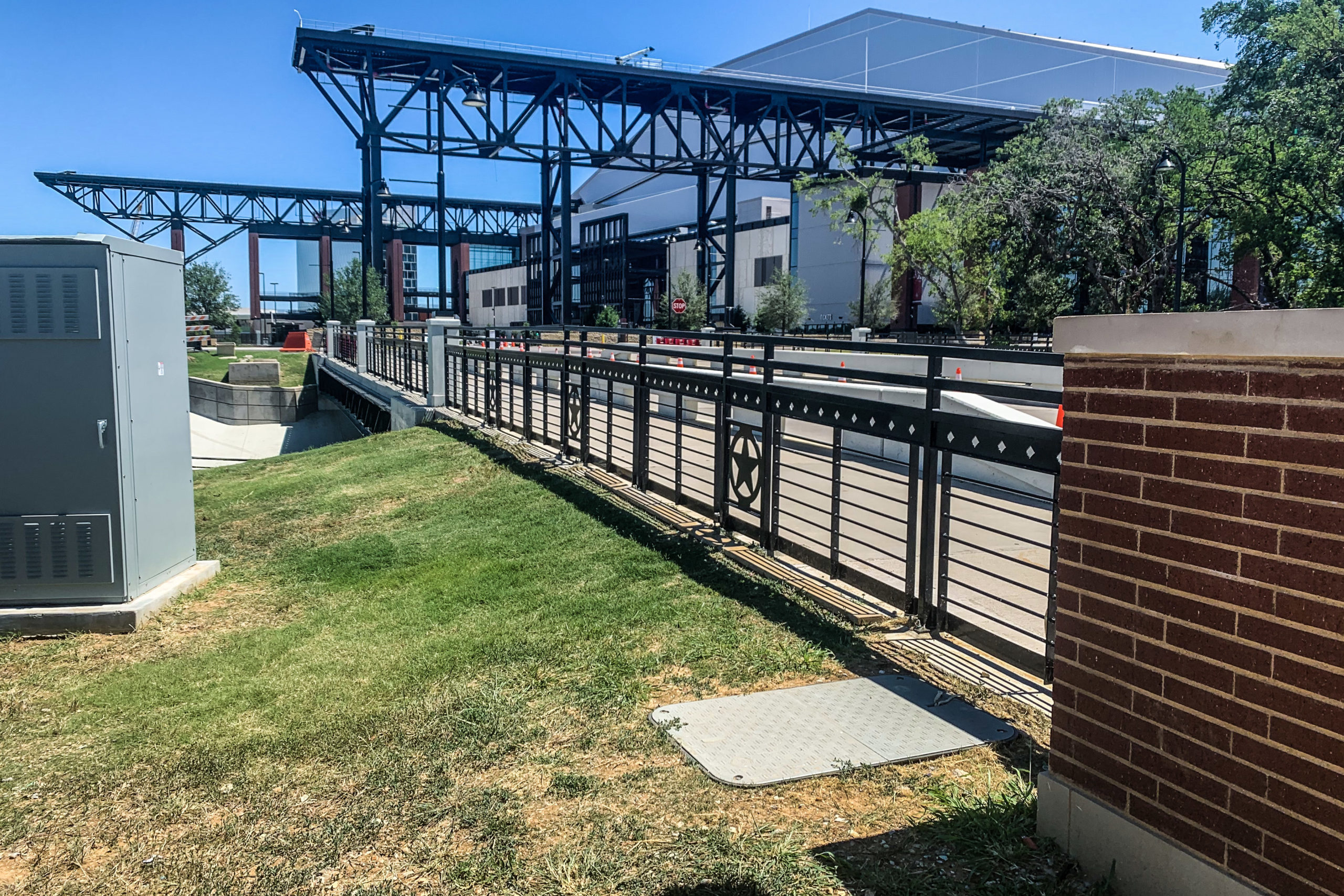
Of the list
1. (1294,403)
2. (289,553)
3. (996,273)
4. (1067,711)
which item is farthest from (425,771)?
(996,273)

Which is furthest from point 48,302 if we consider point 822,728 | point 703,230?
point 703,230

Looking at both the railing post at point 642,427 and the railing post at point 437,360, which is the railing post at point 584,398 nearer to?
the railing post at point 642,427

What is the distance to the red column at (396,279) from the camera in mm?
99562

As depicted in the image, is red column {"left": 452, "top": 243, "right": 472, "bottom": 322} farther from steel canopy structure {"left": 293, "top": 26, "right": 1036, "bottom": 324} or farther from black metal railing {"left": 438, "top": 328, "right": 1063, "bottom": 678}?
black metal railing {"left": 438, "top": 328, "right": 1063, "bottom": 678}

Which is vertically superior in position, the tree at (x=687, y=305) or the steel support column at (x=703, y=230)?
the steel support column at (x=703, y=230)

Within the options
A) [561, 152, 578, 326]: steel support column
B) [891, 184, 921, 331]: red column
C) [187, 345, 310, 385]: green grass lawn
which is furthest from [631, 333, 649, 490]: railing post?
[891, 184, 921, 331]: red column

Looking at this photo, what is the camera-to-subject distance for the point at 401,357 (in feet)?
79.9

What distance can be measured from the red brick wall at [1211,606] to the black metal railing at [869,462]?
0.92 m

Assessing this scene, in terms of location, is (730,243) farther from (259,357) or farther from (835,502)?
(835,502)

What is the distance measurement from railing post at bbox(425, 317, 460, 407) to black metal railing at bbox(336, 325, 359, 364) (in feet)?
44.1

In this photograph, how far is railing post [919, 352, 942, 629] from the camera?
570 cm

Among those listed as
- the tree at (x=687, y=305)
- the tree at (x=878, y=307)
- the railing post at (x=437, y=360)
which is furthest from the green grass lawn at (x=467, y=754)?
the tree at (x=878, y=307)

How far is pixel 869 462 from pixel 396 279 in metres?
92.8

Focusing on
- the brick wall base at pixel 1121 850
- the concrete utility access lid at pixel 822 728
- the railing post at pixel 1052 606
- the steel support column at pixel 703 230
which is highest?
the steel support column at pixel 703 230
